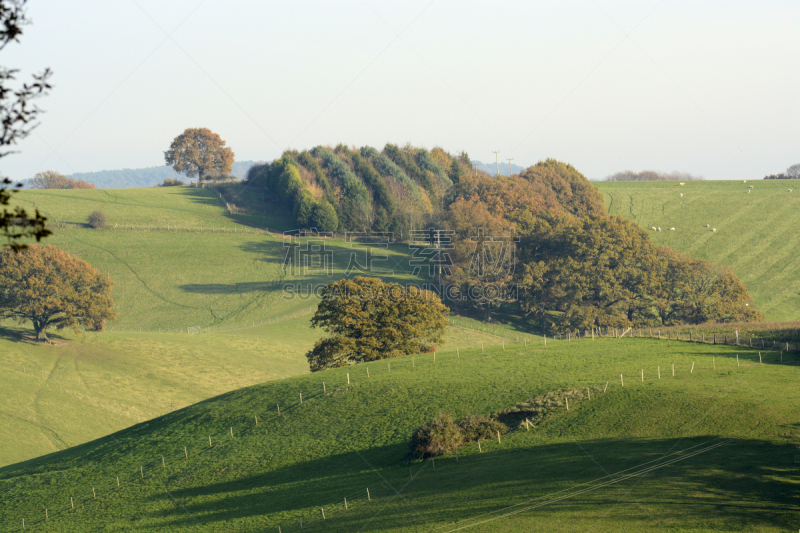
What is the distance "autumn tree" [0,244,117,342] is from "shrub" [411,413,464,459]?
52.3 metres

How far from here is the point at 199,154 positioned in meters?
170

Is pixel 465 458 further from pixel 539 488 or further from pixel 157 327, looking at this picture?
pixel 157 327

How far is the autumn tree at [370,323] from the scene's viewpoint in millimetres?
57062

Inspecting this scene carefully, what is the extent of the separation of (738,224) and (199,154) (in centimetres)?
12918

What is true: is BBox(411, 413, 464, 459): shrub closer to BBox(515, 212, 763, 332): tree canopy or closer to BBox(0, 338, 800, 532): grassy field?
BBox(0, 338, 800, 532): grassy field

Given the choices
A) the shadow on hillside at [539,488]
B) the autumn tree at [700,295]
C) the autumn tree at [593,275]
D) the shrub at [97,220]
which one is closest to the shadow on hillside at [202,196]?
the shrub at [97,220]

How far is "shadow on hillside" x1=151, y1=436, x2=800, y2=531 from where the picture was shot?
74.5 feet

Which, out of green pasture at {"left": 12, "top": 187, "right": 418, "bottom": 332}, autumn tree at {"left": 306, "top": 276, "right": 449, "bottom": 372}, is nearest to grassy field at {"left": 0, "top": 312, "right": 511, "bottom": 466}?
green pasture at {"left": 12, "top": 187, "right": 418, "bottom": 332}

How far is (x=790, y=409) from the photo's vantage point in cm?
2972

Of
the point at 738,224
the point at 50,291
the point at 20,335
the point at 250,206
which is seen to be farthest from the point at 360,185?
the point at 20,335

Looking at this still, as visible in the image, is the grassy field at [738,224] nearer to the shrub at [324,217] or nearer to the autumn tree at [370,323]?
the autumn tree at [370,323]

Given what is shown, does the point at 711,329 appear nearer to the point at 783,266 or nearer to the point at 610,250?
the point at 610,250

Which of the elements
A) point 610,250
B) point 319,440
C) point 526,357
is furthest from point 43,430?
point 610,250

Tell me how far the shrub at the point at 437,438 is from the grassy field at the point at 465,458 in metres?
0.65
